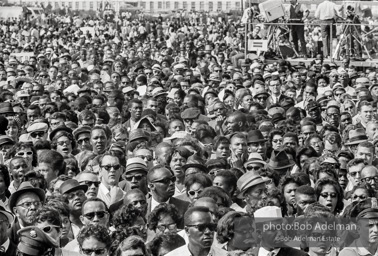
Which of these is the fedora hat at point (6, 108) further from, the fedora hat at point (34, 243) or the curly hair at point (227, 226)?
the curly hair at point (227, 226)

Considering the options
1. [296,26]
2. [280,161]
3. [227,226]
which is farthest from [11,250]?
[296,26]

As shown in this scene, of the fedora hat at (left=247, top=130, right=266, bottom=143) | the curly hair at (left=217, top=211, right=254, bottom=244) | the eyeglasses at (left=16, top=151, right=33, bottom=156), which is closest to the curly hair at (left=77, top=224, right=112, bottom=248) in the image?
the curly hair at (left=217, top=211, right=254, bottom=244)

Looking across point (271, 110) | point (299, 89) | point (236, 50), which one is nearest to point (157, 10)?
point (236, 50)

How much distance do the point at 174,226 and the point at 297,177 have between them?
1.69 metres

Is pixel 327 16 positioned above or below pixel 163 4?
above

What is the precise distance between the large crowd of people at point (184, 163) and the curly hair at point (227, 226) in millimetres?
10

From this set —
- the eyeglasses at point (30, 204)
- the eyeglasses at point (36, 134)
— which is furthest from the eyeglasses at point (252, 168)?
the eyeglasses at point (36, 134)

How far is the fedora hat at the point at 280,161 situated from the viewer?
1143 cm

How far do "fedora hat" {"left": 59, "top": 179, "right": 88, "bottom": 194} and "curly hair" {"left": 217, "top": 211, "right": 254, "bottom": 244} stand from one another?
2142 millimetres

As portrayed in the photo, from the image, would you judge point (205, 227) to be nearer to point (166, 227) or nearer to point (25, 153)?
point (166, 227)

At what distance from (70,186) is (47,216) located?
1.33 meters

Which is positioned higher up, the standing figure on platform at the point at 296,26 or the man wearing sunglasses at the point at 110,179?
the standing figure on platform at the point at 296,26

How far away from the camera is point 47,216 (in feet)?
27.9

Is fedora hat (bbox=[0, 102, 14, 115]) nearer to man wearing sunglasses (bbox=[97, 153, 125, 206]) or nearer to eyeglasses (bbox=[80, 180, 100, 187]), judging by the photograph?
man wearing sunglasses (bbox=[97, 153, 125, 206])
